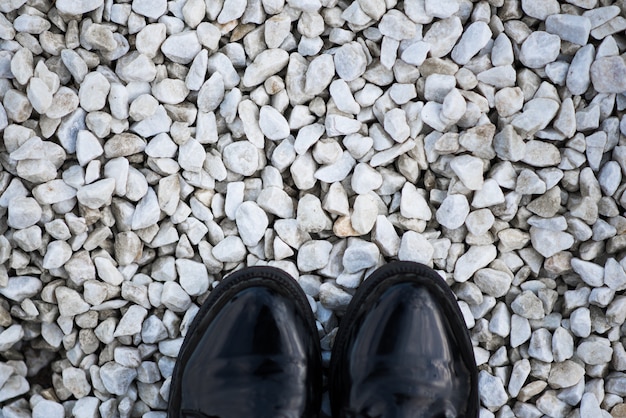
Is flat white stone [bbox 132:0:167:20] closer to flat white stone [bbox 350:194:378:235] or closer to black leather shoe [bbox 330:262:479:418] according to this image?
flat white stone [bbox 350:194:378:235]

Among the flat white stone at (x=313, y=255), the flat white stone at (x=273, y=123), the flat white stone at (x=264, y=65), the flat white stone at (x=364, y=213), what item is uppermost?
the flat white stone at (x=264, y=65)

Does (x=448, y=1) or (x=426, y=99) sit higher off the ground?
(x=448, y=1)

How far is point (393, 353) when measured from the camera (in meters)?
1.17

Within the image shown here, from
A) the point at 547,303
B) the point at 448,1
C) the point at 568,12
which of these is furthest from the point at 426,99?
the point at 547,303

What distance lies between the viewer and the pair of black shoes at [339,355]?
1.16 metres

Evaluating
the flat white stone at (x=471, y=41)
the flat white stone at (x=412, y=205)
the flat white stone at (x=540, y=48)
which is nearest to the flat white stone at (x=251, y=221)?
the flat white stone at (x=412, y=205)

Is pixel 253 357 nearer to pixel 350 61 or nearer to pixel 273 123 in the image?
pixel 273 123

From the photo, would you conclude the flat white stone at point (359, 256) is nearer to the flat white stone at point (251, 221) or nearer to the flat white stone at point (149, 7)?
the flat white stone at point (251, 221)

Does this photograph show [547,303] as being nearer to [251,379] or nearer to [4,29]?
[251,379]

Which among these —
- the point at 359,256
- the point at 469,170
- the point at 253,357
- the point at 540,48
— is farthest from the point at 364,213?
the point at 540,48

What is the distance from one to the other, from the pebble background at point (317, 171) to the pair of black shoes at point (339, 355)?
0.18 feet

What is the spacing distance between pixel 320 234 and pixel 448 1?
479mm

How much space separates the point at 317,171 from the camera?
1.23 meters

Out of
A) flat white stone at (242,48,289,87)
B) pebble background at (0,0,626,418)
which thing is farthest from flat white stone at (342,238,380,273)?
flat white stone at (242,48,289,87)
